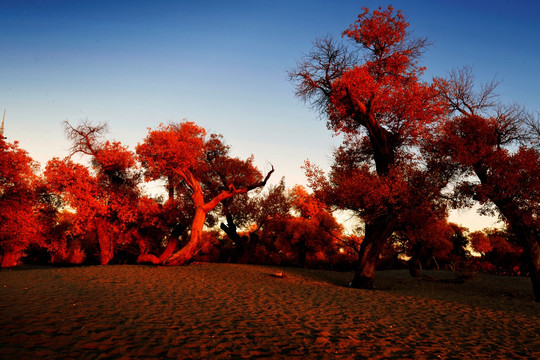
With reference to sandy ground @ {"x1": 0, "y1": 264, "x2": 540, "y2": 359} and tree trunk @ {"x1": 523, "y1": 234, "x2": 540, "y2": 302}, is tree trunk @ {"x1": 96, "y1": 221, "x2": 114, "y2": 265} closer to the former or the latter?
sandy ground @ {"x1": 0, "y1": 264, "x2": 540, "y2": 359}

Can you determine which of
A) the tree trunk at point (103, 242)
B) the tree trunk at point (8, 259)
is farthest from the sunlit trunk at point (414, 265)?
the tree trunk at point (8, 259)

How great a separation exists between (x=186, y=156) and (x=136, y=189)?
6453 millimetres

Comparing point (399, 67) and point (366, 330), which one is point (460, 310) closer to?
point (366, 330)

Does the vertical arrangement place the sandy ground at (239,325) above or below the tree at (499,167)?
below

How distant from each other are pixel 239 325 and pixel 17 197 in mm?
25105

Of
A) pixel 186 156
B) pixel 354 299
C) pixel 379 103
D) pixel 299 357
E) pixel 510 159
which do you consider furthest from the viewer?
pixel 186 156

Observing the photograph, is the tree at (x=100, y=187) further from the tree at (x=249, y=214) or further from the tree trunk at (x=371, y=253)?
the tree trunk at (x=371, y=253)

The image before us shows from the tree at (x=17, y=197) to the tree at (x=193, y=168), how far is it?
891 centimetres

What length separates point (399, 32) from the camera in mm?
18719

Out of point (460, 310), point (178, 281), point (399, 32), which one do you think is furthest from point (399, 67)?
point (178, 281)

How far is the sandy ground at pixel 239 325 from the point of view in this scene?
575 centimetres

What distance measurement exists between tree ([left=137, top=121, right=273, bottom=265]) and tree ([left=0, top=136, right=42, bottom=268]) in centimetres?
891

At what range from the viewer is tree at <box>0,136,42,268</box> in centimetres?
2309

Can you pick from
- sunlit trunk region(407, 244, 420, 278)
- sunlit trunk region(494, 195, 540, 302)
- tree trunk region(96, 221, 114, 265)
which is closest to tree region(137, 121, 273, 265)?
tree trunk region(96, 221, 114, 265)
